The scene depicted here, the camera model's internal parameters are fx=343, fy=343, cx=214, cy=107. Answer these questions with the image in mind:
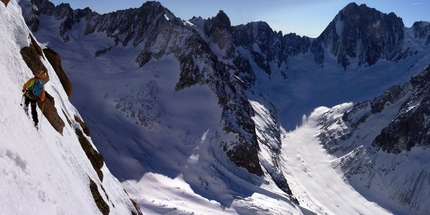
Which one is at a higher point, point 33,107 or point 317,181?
point 33,107

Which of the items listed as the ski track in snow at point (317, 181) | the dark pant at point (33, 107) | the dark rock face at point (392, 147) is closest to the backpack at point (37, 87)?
the dark pant at point (33, 107)

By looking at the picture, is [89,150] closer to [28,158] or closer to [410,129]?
[28,158]

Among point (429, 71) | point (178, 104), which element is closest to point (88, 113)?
point (178, 104)

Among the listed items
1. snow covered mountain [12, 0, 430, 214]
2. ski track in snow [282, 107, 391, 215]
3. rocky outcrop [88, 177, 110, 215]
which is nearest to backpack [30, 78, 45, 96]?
rocky outcrop [88, 177, 110, 215]

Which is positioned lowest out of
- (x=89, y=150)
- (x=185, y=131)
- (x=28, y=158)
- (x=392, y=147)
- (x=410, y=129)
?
(x=89, y=150)

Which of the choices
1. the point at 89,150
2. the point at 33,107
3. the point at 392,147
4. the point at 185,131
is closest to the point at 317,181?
the point at 392,147

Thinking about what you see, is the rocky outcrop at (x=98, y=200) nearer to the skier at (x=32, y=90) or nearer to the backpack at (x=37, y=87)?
the skier at (x=32, y=90)

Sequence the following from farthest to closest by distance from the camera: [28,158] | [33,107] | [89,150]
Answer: [89,150], [33,107], [28,158]

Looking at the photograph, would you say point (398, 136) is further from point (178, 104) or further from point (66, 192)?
point (66, 192)
